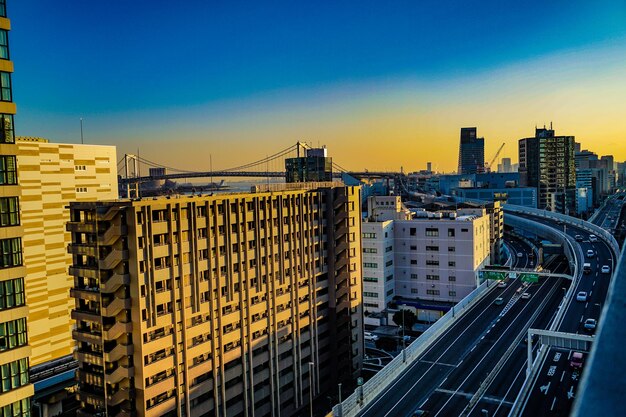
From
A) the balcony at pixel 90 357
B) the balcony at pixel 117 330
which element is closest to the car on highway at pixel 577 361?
the balcony at pixel 117 330

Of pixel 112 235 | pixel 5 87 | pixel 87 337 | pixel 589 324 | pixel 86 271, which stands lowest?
pixel 589 324

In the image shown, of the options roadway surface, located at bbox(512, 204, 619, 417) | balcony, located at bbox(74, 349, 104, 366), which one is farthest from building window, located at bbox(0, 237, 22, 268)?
roadway surface, located at bbox(512, 204, 619, 417)

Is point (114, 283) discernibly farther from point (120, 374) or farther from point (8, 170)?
point (8, 170)

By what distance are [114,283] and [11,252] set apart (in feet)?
28.4

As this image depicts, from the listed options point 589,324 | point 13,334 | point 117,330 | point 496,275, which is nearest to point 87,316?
point 117,330

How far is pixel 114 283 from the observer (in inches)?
949

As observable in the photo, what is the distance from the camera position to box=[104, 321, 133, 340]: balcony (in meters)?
24.1

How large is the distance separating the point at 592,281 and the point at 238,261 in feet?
123

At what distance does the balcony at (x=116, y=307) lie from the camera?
24.1 meters

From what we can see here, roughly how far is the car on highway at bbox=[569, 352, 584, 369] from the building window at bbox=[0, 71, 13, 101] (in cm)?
3241

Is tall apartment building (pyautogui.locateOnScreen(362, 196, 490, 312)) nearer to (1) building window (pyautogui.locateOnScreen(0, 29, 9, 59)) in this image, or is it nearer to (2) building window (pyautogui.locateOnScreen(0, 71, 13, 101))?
(2) building window (pyautogui.locateOnScreen(0, 71, 13, 101))

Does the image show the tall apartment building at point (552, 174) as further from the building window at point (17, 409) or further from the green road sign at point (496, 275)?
the building window at point (17, 409)

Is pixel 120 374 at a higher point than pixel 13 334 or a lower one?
lower

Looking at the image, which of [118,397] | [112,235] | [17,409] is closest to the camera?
[17,409]
